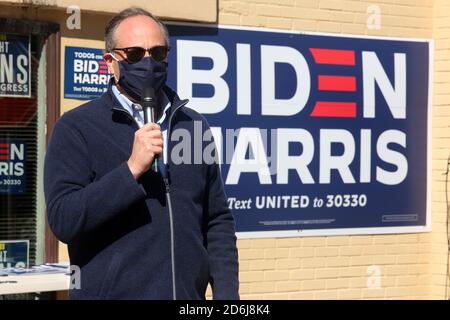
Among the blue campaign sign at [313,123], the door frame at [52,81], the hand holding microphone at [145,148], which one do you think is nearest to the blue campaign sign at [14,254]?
the door frame at [52,81]

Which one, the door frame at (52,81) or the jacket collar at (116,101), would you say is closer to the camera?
the jacket collar at (116,101)

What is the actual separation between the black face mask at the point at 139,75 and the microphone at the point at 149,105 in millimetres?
41

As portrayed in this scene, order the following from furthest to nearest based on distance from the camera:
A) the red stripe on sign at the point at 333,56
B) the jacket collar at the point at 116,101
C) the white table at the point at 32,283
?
the red stripe on sign at the point at 333,56 → the white table at the point at 32,283 → the jacket collar at the point at 116,101

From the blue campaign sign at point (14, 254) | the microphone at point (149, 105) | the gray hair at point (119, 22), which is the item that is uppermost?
the gray hair at point (119, 22)

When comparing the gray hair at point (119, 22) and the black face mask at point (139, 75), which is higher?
the gray hair at point (119, 22)

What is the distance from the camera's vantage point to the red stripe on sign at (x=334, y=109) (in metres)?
7.30

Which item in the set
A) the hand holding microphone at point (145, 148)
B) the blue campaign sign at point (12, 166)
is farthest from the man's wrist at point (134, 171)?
the blue campaign sign at point (12, 166)

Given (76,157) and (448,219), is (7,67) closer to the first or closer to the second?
(76,157)

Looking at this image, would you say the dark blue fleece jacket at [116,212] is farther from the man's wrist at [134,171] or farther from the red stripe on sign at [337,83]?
the red stripe on sign at [337,83]

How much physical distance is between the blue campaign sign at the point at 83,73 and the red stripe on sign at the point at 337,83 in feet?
6.29

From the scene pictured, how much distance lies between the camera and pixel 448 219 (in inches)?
306

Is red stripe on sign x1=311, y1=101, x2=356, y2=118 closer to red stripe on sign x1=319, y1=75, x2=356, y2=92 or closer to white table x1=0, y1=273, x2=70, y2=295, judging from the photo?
red stripe on sign x1=319, y1=75, x2=356, y2=92

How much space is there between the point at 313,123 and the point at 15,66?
250 centimetres

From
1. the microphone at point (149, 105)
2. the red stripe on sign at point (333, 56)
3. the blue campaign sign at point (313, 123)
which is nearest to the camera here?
the microphone at point (149, 105)
